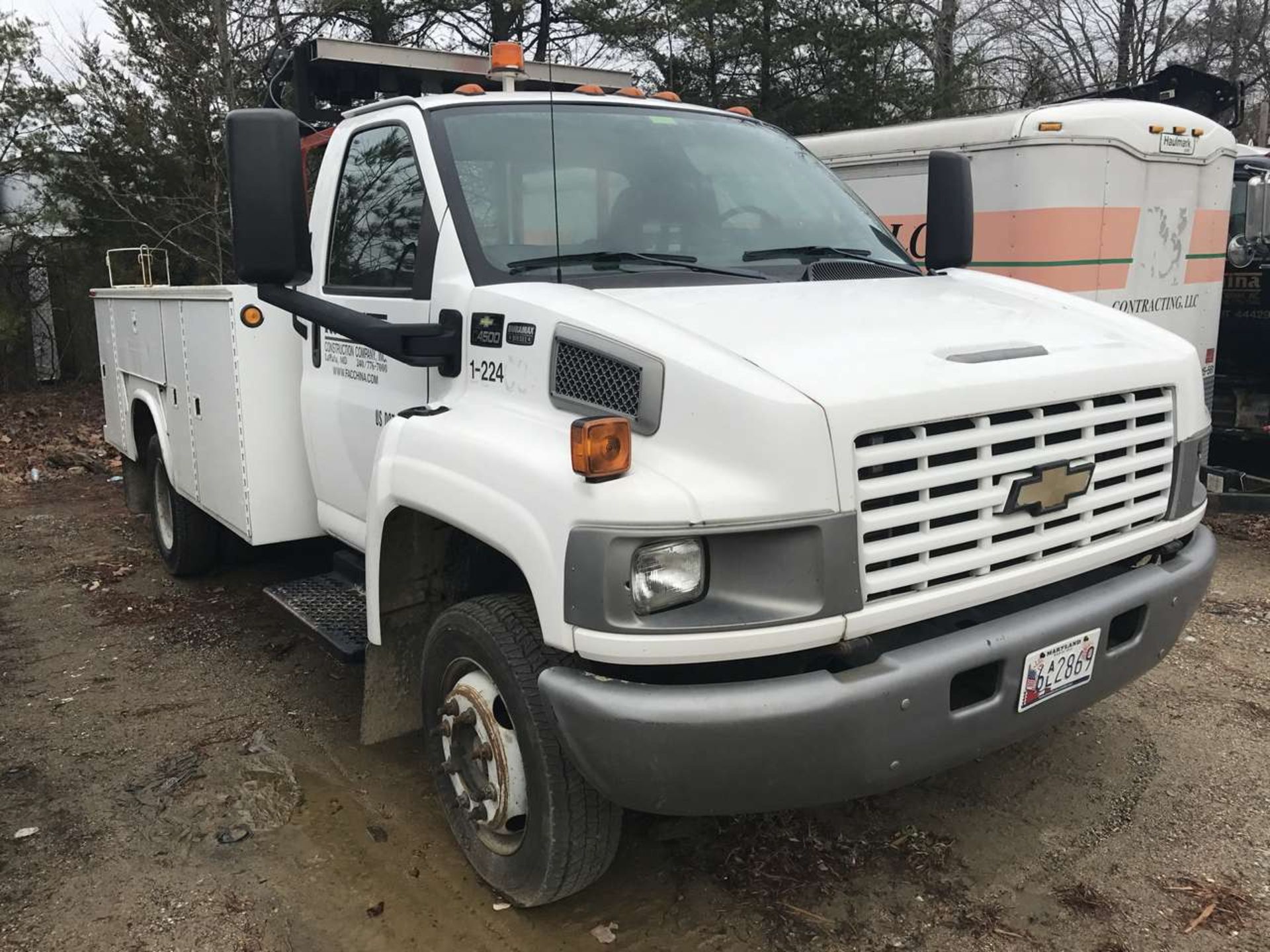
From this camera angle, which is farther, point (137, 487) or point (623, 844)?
point (137, 487)

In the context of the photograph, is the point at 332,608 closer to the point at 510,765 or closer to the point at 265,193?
the point at 510,765

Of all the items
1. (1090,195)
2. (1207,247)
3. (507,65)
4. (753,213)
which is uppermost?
(507,65)

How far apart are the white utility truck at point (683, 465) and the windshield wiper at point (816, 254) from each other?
0.05ft

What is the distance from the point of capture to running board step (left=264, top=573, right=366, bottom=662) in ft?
12.5

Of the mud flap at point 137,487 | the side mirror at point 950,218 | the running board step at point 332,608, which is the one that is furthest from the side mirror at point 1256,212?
the mud flap at point 137,487

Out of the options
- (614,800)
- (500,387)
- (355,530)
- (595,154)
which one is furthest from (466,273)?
(614,800)

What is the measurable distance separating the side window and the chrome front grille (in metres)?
1.84

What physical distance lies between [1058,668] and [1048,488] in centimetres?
49

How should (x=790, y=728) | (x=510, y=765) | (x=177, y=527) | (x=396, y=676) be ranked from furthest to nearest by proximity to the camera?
(x=177, y=527) → (x=396, y=676) → (x=510, y=765) → (x=790, y=728)

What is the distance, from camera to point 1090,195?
6621 millimetres

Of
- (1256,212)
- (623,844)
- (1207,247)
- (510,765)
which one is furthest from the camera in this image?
(1256,212)

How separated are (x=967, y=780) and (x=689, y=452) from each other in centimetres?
200

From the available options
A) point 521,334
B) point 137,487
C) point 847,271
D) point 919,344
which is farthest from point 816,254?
point 137,487

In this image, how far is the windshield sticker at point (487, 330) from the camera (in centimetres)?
315
